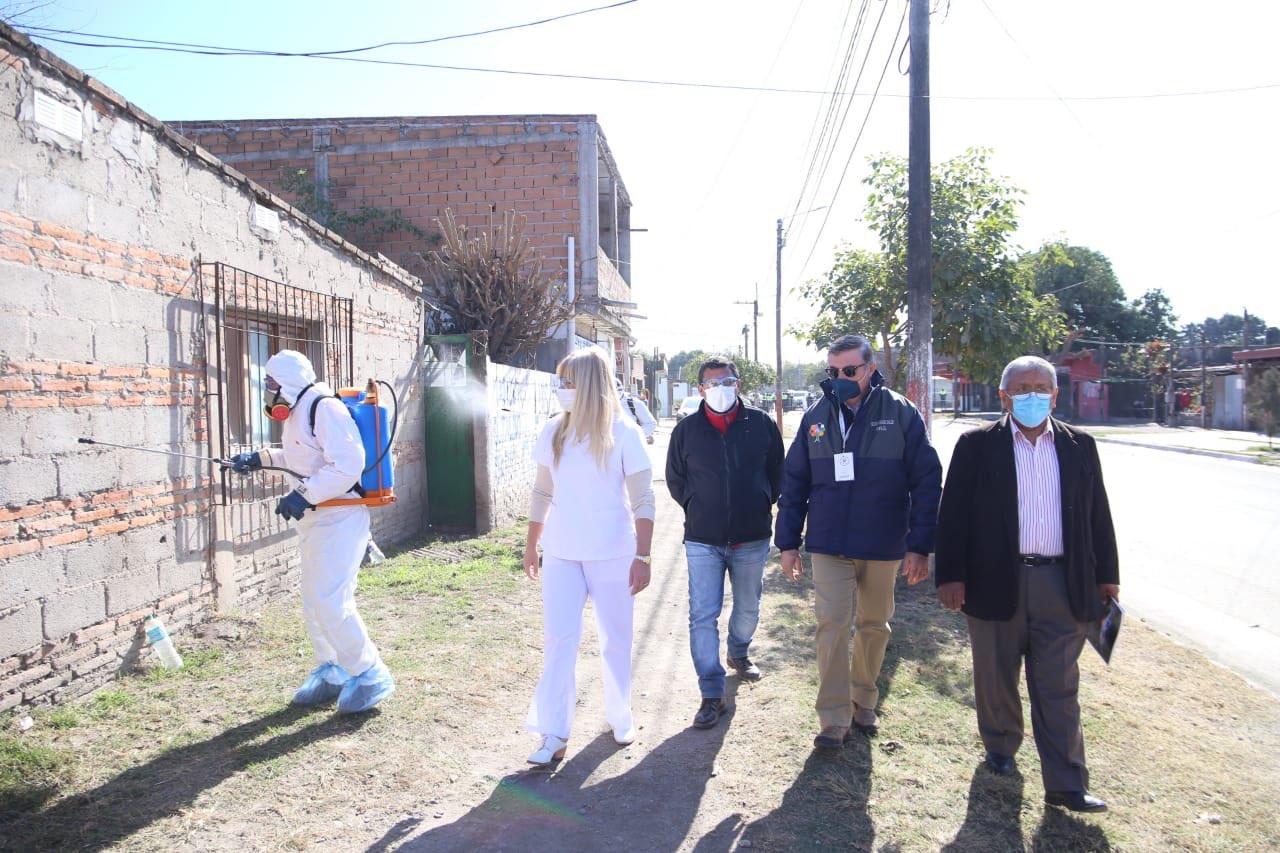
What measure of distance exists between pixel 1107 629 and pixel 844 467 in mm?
1229

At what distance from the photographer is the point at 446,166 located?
14.7m

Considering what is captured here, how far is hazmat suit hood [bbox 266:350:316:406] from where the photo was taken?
4121mm

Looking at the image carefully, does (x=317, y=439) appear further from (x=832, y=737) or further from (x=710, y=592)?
(x=832, y=737)

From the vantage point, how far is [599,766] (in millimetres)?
3732

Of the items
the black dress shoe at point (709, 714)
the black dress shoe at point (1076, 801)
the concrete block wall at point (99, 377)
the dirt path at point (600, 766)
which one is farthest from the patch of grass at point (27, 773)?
the black dress shoe at point (1076, 801)

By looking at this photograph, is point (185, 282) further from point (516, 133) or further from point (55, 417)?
point (516, 133)

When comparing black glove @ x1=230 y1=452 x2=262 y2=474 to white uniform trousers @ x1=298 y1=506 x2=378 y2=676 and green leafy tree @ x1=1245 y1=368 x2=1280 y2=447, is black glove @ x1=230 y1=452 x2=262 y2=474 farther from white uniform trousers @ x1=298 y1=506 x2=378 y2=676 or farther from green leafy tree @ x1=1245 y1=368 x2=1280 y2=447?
green leafy tree @ x1=1245 y1=368 x2=1280 y2=447

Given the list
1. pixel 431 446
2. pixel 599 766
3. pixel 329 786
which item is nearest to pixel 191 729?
pixel 329 786

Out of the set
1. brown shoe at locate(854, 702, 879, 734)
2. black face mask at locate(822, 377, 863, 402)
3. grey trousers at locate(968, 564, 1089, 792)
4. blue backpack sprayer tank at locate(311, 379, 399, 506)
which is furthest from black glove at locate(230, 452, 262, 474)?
grey trousers at locate(968, 564, 1089, 792)

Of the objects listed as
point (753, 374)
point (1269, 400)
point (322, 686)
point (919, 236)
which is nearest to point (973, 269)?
point (919, 236)

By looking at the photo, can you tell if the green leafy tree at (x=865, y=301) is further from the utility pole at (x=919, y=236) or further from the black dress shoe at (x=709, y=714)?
the black dress shoe at (x=709, y=714)

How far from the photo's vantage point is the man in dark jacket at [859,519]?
12.4ft

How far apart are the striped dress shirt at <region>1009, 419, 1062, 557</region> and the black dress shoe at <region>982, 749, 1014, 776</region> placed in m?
0.94

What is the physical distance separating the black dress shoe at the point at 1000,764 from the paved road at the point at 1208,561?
103 inches
